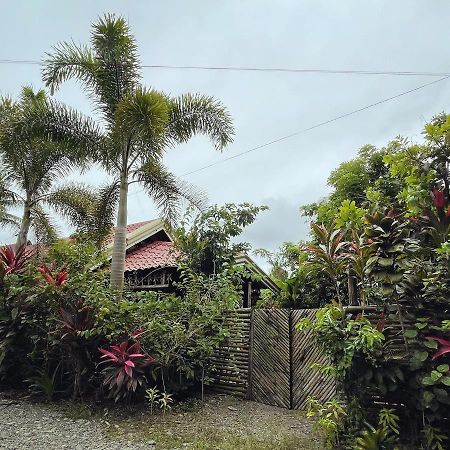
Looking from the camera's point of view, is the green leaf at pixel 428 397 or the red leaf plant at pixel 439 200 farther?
the red leaf plant at pixel 439 200

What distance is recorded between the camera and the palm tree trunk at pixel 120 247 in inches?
281

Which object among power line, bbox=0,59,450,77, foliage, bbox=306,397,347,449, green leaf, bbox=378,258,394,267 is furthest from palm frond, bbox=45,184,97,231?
green leaf, bbox=378,258,394,267

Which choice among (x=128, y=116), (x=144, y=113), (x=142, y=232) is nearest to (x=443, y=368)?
(x=144, y=113)

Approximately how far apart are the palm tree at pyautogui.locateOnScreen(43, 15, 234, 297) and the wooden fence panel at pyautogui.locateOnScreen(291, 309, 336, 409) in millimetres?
3130

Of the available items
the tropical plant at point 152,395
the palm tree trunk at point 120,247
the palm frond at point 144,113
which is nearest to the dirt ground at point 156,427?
the tropical plant at point 152,395

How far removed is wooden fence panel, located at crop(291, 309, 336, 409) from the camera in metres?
5.34

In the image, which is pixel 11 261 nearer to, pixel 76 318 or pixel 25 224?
pixel 76 318

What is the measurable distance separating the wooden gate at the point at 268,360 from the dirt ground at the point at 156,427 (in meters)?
0.25

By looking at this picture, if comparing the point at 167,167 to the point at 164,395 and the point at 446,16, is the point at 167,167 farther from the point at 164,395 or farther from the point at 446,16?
the point at 446,16

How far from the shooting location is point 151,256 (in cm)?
1129

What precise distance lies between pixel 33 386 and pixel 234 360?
2875 millimetres

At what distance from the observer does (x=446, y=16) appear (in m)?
6.57

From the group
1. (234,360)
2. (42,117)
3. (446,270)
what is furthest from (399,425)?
(42,117)

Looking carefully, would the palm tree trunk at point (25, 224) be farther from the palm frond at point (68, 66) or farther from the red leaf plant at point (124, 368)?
the red leaf plant at point (124, 368)
